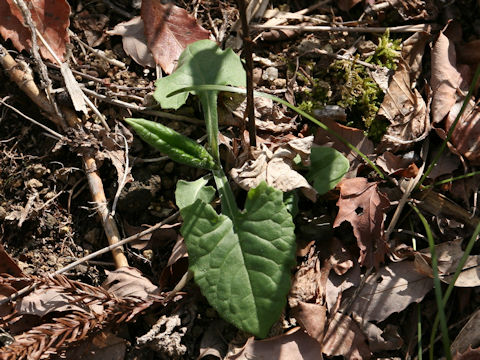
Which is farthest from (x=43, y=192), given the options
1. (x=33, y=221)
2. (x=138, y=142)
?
(x=138, y=142)

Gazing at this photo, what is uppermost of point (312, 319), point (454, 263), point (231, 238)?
point (231, 238)

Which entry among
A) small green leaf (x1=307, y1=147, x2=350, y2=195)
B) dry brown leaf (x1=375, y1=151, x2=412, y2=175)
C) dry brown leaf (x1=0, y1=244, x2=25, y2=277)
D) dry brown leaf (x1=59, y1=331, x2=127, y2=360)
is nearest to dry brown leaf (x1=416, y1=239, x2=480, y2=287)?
dry brown leaf (x1=375, y1=151, x2=412, y2=175)

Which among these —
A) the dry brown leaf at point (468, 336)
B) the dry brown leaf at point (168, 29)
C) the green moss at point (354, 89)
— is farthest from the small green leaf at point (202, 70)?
the dry brown leaf at point (468, 336)

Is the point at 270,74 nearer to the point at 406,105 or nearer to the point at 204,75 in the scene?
the point at 204,75

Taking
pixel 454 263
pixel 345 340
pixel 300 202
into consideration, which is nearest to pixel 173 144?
pixel 300 202

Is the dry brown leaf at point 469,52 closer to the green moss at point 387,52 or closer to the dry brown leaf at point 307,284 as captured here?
the green moss at point 387,52
